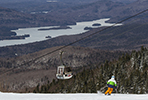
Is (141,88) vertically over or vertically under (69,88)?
over

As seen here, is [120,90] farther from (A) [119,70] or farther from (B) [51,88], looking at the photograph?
(B) [51,88]

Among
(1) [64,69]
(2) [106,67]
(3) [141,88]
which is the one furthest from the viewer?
(2) [106,67]

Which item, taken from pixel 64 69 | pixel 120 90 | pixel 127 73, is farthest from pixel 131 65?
pixel 64 69
